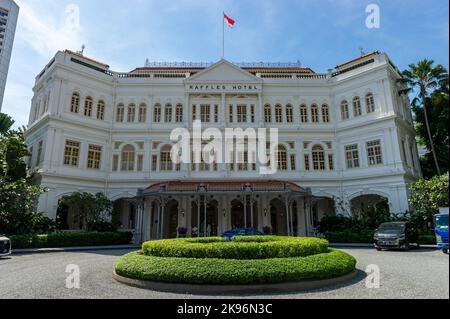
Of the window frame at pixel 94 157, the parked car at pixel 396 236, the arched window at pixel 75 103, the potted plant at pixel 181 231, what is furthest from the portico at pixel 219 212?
the arched window at pixel 75 103

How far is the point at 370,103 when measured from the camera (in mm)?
26109

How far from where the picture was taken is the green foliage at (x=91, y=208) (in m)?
→ 22.3

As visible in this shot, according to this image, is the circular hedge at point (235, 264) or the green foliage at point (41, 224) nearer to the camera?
the circular hedge at point (235, 264)

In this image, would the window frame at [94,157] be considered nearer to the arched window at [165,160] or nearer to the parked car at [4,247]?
the arched window at [165,160]

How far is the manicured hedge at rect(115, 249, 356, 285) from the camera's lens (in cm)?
768

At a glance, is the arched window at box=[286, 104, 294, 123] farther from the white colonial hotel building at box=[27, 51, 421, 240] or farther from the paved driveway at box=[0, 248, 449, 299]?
the paved driveway at box=[0, 248, 449, 299]

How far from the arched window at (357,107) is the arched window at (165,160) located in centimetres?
1733

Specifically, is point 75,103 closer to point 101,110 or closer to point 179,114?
point 101,110

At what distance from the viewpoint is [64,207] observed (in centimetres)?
2512

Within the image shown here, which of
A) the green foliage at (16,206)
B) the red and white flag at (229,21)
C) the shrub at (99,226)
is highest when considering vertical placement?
the red and white flag at (229,21)
